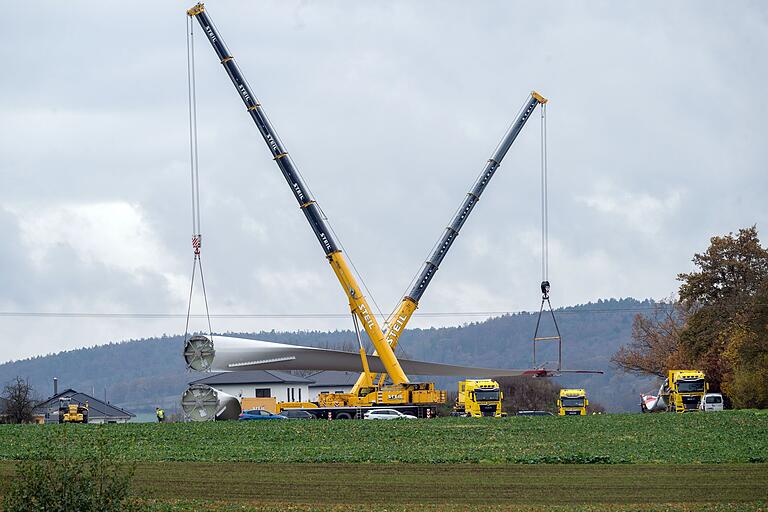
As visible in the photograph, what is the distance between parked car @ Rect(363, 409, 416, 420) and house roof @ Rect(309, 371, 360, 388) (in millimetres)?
77583

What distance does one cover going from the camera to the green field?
27.6 metres

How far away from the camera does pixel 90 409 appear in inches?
5507

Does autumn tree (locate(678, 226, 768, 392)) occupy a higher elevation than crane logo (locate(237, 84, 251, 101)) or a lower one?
lower

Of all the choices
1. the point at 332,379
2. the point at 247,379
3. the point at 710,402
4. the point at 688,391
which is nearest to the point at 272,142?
the point at 688,391

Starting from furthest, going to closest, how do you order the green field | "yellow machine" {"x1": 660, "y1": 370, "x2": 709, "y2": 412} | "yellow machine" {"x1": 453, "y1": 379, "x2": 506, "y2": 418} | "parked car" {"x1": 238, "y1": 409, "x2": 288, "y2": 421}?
"yellow machine" {"x1": 660, "y1": 370, "x2": 709, "y2": 412} → "yellow machine" {"x1": 453, "y1": 379, "x2": 506, "y2": 418} → "parked car" {"x1": 238, "y1": 409, "x2": 288, "y2": 421} → the green field

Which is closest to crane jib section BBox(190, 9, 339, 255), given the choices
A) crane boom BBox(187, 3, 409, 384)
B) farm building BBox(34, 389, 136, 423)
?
crane boom BBox(187, 3, 409, 384)

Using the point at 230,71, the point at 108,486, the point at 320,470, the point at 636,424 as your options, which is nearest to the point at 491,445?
the point at 320,470

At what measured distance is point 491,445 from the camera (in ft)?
143

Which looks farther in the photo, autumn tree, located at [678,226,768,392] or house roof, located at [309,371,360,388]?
house roof, located at [309,371,360,388]

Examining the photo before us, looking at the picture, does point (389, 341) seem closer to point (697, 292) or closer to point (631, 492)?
point (697, 292)

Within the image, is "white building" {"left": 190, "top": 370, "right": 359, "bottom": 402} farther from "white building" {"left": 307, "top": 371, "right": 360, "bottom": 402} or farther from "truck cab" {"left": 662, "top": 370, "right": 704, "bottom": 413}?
"truck cab" {"left": 662, "top": 370, "right": 704, "bottom": 413}

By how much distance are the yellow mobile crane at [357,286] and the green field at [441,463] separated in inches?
386

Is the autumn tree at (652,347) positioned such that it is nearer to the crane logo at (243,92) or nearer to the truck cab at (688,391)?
the truck cab at (688,391)

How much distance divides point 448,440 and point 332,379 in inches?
4094
